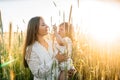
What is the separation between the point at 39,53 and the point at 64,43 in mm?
200

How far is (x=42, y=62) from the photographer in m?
2.75

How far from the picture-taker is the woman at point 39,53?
275cm

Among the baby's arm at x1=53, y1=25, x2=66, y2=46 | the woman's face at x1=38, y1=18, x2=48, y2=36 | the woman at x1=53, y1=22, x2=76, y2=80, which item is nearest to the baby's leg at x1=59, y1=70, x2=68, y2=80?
the woman at x1=53, y1=22, x2=76, y2=80

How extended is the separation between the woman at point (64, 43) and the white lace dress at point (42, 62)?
5cm

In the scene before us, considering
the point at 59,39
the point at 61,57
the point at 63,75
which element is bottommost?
the point at 63,75

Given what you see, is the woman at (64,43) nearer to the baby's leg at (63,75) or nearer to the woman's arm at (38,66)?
the baby's leg at (63,75)

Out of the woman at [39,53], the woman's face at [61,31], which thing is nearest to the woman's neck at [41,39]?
the woman at [39,53]

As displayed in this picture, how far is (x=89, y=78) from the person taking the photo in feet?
9.37

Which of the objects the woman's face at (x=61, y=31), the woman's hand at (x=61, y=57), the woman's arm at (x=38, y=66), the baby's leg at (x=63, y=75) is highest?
the woman's face at (x=61, y=31)

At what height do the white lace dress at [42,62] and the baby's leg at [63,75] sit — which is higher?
the white lace dress at [42,62]

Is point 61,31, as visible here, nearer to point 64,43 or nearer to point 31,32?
point 64,43

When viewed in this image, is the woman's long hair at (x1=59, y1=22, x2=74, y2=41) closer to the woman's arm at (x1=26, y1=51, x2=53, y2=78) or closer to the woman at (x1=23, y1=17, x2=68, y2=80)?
the woman at (x1=23, y1=17, x2=68, y2=80)

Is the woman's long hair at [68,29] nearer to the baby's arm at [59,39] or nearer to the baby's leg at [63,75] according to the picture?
the baby's arm at [59,39]

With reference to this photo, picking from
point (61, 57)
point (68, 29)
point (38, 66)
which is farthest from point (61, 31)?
point (38, 66)
